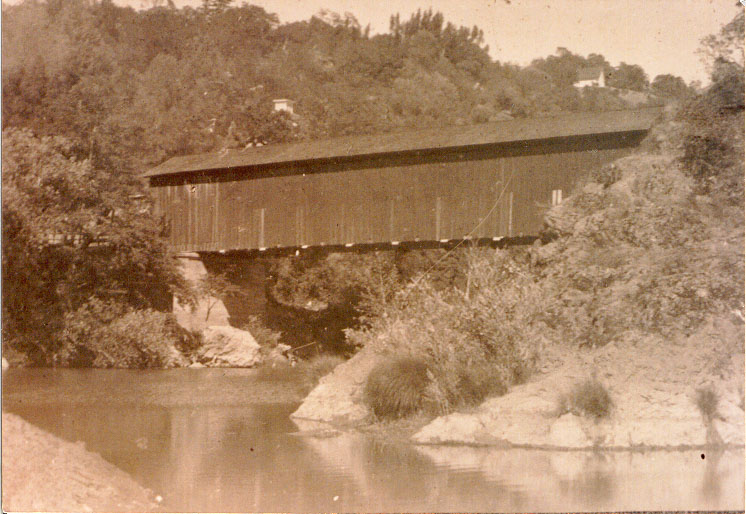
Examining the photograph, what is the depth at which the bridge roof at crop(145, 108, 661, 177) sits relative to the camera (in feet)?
43.5

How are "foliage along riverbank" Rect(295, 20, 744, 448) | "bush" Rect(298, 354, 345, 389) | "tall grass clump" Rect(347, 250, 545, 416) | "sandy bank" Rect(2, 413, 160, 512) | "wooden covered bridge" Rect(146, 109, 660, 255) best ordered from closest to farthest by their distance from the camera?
1. "sandy bank" Rect(2, 413, 160, 512)
2. "foliage along riverbank" Rect(295, 20, 744, 448)
3. "tall grass clump" Rect(347, 250, 545, 416)
4. "bush" Rect(298, 354, 345, 389)
5. "wooden covered bridge" Rect(146, 109, 660, 255)

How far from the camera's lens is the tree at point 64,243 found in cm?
1332

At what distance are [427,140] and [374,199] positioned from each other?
5.44 feet

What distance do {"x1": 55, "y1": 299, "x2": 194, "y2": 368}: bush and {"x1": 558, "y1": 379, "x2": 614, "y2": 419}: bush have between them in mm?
9262

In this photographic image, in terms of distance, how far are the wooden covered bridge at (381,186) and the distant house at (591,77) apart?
0.67 meters

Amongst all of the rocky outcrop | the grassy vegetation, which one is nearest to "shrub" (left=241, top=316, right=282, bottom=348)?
the grassy vegetation

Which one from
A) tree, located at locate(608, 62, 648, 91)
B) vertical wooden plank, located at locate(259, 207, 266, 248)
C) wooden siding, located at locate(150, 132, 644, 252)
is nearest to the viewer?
tree, located at locate(608, 62, 648, 91)

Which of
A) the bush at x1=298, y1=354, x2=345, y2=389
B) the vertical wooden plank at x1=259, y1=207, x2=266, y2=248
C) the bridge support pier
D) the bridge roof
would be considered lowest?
the bush at x1=298, y1=354, x2=345, y2=389

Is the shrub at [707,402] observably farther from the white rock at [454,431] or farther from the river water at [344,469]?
the white rock at [454,431]

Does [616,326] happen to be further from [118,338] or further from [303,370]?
[118,338]

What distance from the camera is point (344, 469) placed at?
8.84 m

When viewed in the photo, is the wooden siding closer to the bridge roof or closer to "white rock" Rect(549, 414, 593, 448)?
the bridge roof

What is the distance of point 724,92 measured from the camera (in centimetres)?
1021

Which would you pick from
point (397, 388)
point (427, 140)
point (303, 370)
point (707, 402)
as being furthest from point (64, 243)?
point (707, 402)
